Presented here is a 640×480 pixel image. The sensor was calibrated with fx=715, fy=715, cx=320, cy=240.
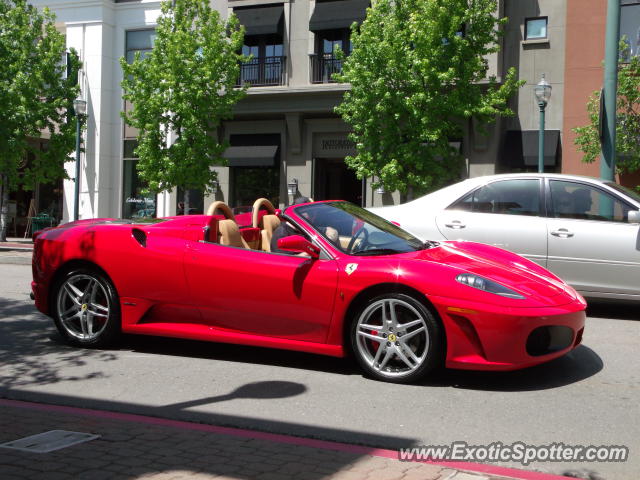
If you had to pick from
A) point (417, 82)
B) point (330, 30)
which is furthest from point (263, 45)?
point (417, 82)

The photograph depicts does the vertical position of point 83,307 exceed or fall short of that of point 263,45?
it falls short

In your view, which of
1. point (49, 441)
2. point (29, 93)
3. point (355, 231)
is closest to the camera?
point (49, 441)

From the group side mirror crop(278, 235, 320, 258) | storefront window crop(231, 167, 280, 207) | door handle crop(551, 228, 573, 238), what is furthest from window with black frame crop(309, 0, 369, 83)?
side mirror crop(278, 235, 320, 258)

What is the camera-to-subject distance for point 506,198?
27.8 ft

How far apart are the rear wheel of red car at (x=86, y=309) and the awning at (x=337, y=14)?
1982 centimetres

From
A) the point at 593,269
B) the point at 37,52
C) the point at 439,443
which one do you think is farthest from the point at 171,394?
the point at 37,52

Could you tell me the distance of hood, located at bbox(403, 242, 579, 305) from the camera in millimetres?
5188

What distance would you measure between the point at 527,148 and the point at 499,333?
64.4 feet

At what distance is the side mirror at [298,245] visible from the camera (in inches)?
214

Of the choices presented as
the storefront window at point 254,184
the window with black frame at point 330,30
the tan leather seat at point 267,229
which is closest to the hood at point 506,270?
the tan leather seat at point 267,229

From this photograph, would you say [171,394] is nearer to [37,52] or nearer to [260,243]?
[260,243]

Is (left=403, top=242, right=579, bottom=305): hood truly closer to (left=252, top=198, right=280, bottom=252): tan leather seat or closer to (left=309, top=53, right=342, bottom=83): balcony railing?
(left=252, top=198, right=280, bottom=252): tan leather seat

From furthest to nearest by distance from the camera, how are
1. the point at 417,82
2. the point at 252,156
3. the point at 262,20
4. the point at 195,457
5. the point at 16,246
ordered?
the point at 252,156 < the point at 262,20 < the point at 16,246 < the point at 417,82 < the point at 195,457

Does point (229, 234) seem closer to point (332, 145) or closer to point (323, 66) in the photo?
point (323, 66)
